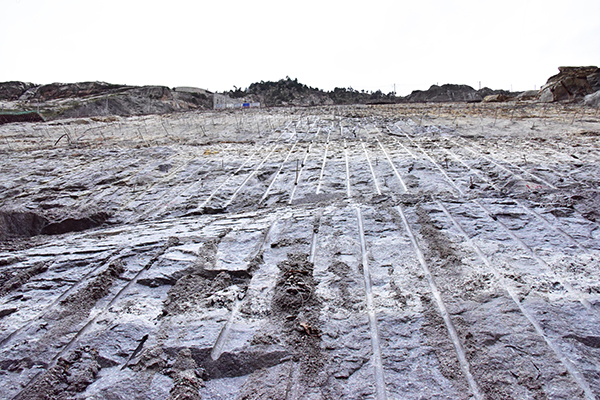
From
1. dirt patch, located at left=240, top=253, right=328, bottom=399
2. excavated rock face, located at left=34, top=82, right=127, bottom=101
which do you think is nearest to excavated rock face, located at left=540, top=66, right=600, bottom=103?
dirt patch, located at left=240, top=253, right=328, bottom=399

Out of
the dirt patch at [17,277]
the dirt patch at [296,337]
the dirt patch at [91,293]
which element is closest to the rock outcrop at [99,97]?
the dirt patch at [17,277]

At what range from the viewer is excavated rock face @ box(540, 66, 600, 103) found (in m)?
16.4

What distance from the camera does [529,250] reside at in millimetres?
2412

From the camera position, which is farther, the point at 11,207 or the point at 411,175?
the point at 411,175

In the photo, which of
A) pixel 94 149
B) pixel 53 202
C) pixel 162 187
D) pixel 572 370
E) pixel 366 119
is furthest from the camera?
pixel 366 119

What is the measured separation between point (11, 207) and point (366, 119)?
8920mm

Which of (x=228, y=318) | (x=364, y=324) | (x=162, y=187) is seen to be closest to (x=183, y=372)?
(x=228, y=318)

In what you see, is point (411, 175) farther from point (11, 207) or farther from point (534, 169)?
point (11, 207)

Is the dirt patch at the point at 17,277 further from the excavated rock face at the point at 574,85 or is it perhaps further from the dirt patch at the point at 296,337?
the excavated rock face at the point at 574,85

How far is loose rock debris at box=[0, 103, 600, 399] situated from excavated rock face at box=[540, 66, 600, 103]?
51.1 ft

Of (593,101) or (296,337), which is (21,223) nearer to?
(296,337)

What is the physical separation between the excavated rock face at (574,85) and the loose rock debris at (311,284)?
15588mm

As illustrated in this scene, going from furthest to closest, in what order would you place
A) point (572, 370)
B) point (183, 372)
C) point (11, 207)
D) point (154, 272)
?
point (11, 207), point (154, 272), point (183, 372), point (572, 370)

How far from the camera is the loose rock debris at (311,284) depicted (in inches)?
58.8
